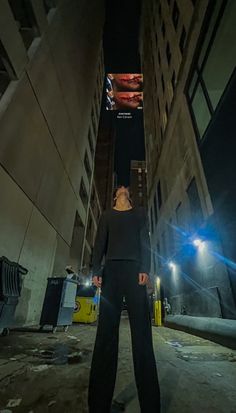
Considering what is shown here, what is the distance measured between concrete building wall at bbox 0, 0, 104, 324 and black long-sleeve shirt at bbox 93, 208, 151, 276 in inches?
166

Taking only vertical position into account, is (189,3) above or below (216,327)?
above

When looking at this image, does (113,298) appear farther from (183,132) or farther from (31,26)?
(183,132)

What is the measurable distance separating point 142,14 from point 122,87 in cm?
1211

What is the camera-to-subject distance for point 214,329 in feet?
16.8

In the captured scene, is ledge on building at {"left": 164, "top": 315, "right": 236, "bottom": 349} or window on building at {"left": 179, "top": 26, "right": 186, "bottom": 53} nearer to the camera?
ledge on building at {"left": 164, "top": 315, "right": 236, "bottom": 349}

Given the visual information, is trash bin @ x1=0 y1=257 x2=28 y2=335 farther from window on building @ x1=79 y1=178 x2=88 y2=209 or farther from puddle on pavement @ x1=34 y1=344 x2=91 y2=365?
window on building @ x1=79 y1=178 x2=88 y2=209

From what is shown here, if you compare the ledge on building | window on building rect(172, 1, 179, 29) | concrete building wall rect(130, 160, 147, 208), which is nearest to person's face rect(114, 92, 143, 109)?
window on building rect(172, 1, 179, 29)

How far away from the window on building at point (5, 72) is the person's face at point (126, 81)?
2263cm

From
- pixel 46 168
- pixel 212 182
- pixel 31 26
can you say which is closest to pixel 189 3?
pixel 31 26

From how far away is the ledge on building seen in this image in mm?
Result: 4289

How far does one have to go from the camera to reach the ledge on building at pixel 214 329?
4.29 metres

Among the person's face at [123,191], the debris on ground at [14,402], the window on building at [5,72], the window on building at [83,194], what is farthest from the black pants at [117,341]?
the window on building at [83,194]

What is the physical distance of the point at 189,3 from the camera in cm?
1061

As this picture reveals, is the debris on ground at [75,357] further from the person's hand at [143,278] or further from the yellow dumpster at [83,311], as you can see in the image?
the yellow dumpster at [83,311]
